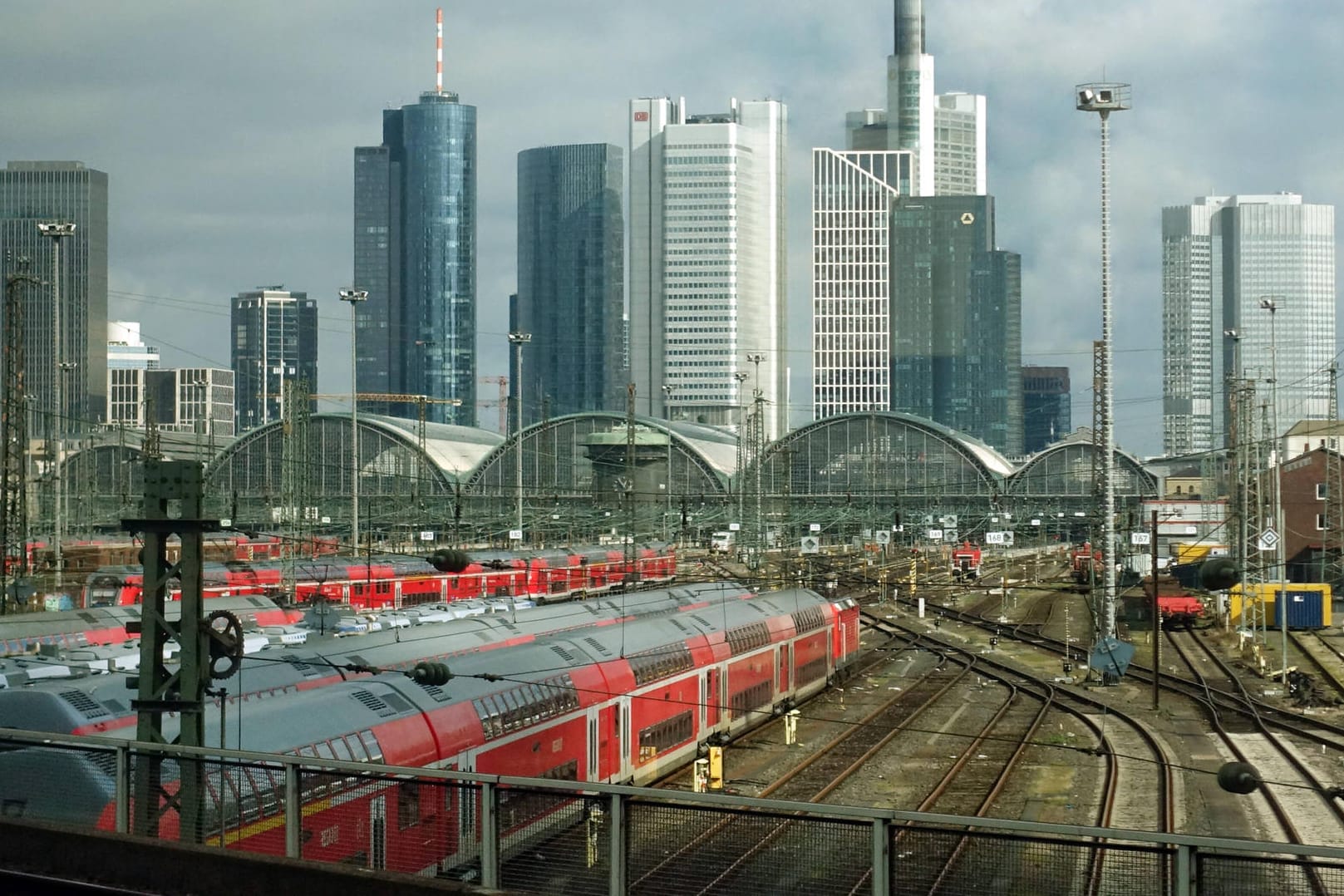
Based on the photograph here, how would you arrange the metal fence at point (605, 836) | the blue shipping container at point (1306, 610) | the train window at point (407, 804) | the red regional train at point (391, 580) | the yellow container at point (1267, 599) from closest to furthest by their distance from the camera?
the metal fence at point (605, 836)
the train window at point (407, 804)
the red regional train at point (391, 580)
the yellow container at point (1267, 599)
the blue shipping container at point (1306, 610)

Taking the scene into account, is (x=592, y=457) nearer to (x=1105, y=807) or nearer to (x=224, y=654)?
(x=1105, y=807)

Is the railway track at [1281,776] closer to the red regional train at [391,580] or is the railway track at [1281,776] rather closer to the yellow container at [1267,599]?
the yellow container at [1267,599]

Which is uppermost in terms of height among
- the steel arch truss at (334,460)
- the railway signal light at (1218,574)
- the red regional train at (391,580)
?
the steel arch truss at (334,460)

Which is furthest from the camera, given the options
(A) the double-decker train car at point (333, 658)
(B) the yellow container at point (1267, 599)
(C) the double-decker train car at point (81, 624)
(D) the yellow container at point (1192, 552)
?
(D) the yellow container at point (1192, 552)

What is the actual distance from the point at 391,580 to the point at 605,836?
43217mm

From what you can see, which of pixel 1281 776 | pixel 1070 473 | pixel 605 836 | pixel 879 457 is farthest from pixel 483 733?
pixel 1070 473

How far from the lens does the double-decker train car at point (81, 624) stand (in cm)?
3034

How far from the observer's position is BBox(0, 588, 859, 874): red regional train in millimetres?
10703

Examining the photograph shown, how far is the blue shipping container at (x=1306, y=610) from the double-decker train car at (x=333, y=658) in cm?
2380

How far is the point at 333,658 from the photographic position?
23719 mm

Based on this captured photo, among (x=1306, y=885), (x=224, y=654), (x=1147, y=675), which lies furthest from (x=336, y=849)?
(x=1147, y=675)

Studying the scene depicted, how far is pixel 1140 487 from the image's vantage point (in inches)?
4493

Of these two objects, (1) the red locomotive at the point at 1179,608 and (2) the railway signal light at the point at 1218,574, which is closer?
(2) the railway signal light at the point at 1218,574

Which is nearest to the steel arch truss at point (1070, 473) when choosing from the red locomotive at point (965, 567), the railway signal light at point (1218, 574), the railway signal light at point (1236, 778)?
the red locomotive at point (965, 567)
